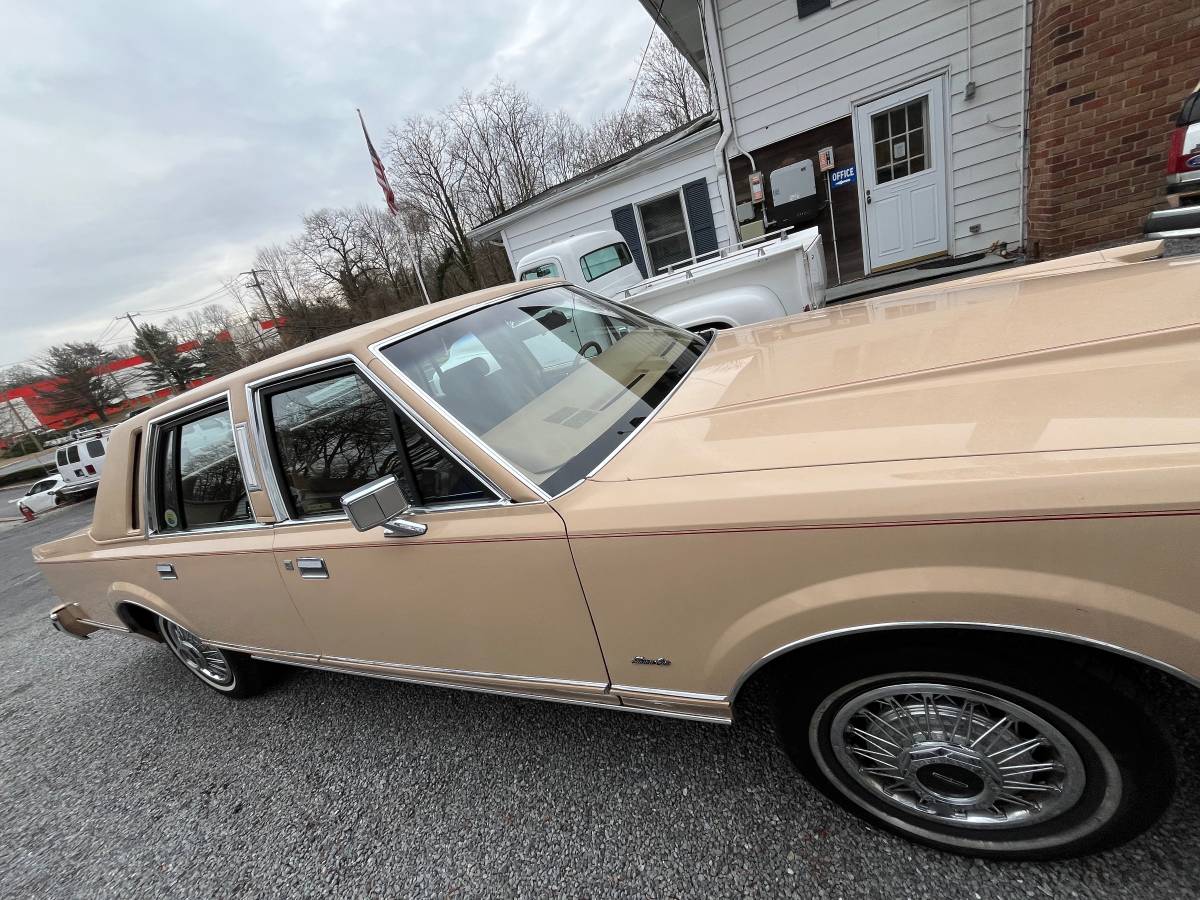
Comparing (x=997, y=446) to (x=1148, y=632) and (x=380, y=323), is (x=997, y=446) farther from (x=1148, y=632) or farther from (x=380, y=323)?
(x=380, y=323)

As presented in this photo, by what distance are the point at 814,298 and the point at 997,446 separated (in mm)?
4203

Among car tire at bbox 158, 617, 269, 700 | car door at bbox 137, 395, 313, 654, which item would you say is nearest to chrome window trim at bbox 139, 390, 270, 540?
car door at bbox 137, 395, 313, 654

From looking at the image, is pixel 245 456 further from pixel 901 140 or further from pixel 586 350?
pixel 901 140

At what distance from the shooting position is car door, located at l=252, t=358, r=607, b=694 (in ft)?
5.59

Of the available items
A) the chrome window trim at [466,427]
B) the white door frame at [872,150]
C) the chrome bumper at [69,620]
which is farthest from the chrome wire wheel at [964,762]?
the white door frame at [872,150]

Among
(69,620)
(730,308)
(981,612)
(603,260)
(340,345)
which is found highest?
(603,260)

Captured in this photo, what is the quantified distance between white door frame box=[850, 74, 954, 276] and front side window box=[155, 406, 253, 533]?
9172 mm

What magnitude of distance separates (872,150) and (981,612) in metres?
9.10

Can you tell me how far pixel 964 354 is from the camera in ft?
Answer: 5.47

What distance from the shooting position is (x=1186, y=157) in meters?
3.56

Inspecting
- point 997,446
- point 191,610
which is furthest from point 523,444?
point 191,610

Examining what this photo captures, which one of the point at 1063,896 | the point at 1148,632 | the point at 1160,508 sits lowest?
the point at 1063,896

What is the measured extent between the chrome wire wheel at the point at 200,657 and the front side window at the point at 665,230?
29.2 feet

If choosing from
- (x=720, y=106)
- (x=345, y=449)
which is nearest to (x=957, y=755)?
(x=345, y=449)
